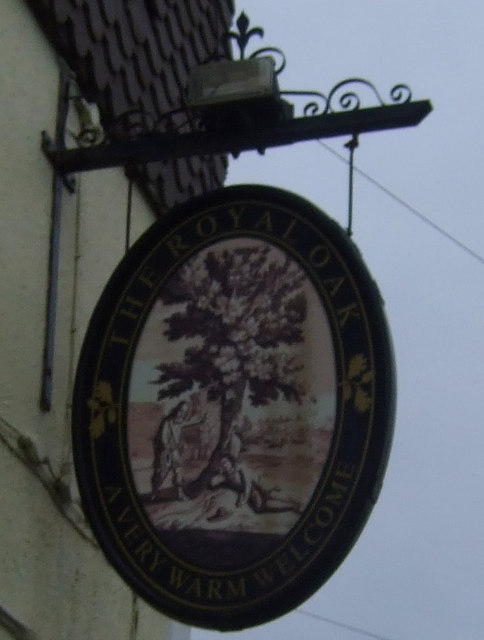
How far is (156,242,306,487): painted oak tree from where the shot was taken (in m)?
4.71

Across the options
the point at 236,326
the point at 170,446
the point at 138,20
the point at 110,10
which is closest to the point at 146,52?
the point at 138,20

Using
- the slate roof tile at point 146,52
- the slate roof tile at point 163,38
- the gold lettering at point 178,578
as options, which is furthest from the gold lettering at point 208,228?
the slate roof tile at point 163,38

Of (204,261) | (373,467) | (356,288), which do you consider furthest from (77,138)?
(373,467)

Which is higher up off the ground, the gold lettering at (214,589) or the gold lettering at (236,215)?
the gold lettering at (236,215)

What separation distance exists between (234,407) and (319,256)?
20.4 inches

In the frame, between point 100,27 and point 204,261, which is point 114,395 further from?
point 100,27

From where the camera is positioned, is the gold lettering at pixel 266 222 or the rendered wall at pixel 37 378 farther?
the rendered wall at pixel 37 378

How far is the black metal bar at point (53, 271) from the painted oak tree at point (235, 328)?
2.00ft

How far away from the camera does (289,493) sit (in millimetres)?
4531

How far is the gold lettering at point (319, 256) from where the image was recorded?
4.71 metres

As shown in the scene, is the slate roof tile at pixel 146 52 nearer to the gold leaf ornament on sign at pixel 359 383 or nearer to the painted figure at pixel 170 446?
the painted figure at pixel 170 446

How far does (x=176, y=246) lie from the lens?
4.98 metres

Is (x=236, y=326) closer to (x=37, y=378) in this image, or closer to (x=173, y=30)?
(x=37, y=378)

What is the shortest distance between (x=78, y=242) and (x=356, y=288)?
1501 millimetres
